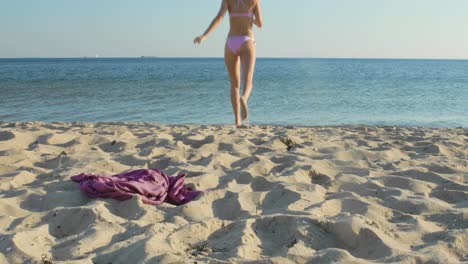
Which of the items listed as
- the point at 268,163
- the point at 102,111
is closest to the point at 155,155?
the point at 268,163

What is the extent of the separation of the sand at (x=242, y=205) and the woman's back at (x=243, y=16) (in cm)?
167

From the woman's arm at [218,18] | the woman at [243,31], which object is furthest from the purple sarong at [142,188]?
the woman's arm at [218,18]

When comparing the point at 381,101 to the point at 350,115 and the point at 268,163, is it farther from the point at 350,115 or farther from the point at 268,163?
the point at 268,163

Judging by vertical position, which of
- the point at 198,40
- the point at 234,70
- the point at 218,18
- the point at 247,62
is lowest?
the point at 234,70

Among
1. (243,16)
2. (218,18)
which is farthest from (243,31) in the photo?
(218,18)

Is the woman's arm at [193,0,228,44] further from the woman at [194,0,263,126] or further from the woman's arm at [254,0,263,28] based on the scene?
the woman's arm at [254,0,263,28]

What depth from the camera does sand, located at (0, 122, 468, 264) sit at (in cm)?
264

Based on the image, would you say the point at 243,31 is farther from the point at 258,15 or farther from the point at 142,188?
the point at 142,188

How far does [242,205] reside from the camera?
3.48 m

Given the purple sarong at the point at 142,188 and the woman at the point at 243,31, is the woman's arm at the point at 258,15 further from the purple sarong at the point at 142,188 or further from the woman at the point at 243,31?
the purple sarong at the point at 142,188

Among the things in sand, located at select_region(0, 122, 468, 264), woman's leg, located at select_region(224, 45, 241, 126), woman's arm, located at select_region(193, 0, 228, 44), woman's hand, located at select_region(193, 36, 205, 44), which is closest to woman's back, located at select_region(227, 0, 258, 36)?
woman's arm, located at select_region(193, 0, 228, 44)

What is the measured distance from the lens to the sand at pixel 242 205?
264 cm

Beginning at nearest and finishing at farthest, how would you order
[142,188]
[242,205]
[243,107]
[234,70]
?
[242,205]
[142,188]
[243,107]
[234,70]

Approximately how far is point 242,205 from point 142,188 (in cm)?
76
